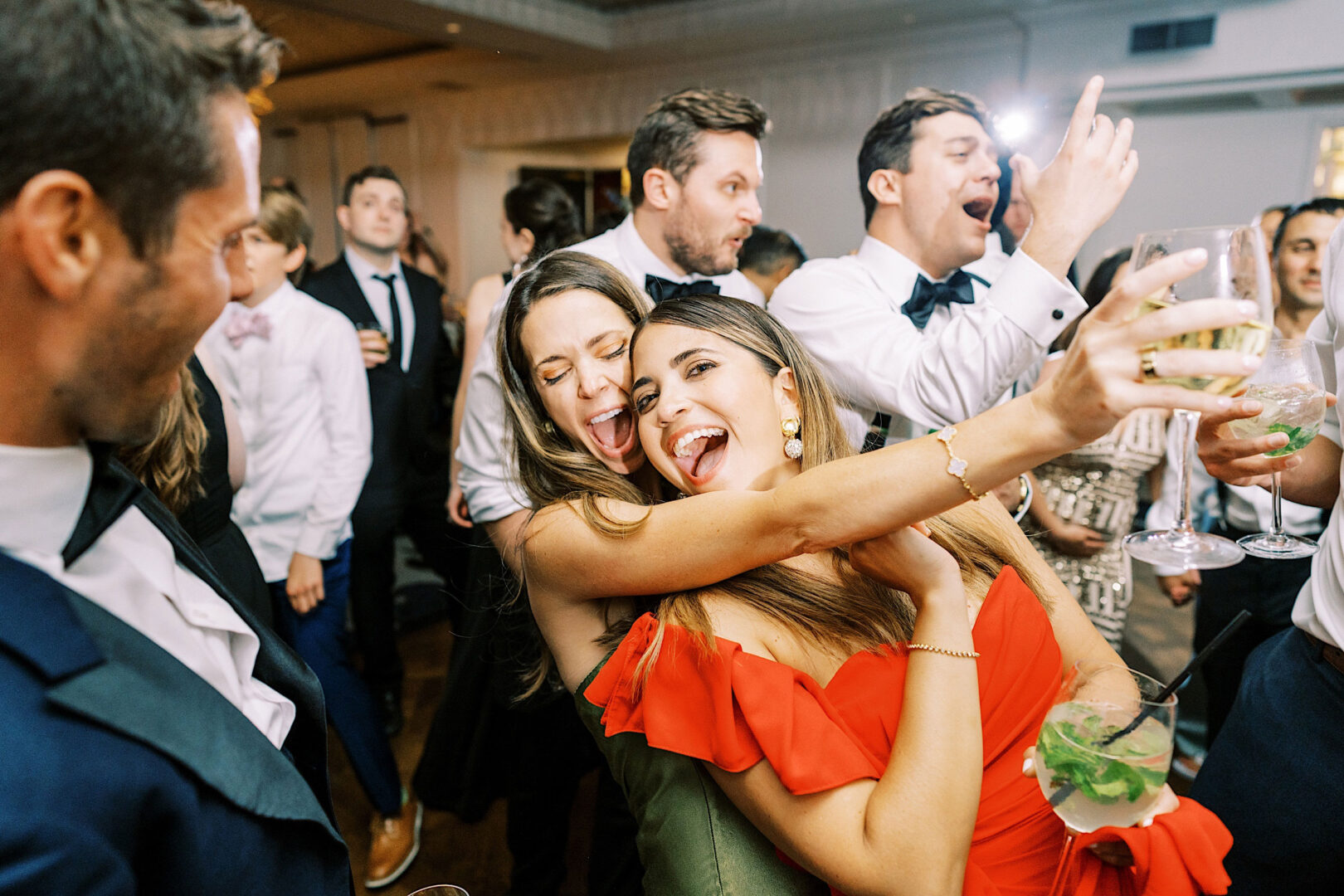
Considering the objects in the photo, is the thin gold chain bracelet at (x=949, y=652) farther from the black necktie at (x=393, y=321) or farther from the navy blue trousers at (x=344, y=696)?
the black necktie at (x=393, y=321)

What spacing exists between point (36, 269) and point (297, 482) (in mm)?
1987

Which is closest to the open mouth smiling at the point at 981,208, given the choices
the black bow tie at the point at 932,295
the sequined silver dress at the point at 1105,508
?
the black bow tie at the point at 932,295

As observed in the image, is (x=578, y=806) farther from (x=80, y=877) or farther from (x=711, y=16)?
(x=711, y=16)

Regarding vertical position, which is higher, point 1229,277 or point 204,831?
point 1229,277

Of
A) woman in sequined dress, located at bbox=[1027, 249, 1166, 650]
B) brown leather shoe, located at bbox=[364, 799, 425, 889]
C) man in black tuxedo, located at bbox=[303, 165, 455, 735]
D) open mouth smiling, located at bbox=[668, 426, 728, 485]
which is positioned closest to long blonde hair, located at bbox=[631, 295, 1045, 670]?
open mouth smiling, located at bbox=[668, 426, 728, 485]

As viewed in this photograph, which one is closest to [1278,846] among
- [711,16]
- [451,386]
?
[451,386]

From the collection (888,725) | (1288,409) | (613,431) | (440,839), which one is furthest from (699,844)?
(440,839)

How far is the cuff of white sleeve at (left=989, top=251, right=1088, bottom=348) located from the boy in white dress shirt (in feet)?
6.43

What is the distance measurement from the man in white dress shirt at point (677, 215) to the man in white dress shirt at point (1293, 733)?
4.50 feet

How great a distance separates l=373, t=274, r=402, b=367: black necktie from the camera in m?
3.35

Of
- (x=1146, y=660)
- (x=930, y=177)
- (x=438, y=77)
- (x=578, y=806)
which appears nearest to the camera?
(x=930, y=177)

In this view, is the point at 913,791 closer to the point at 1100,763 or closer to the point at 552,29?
the point at 1100,763

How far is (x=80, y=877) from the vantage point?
592 millimetres

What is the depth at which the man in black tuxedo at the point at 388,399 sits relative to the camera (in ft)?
9.89
